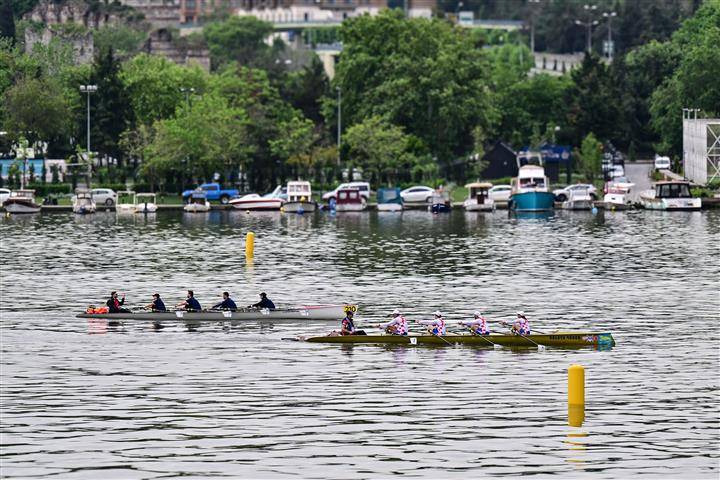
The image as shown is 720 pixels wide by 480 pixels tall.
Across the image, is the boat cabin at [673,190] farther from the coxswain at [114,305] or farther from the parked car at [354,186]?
the coxswain at [114,305]

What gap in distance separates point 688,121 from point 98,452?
142m

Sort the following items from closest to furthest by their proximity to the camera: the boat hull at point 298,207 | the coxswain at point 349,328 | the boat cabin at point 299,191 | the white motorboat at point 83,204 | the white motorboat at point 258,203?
1. the coxswain at point 349,328
2. the white motorboat at point 83,204
3. the boat hull at point 298,207
4. the boat cabin at point 299,191
5. the white motorboat at point 258,203

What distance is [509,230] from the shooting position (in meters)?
153

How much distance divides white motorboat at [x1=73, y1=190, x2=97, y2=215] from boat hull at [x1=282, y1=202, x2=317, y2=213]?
19658 mm

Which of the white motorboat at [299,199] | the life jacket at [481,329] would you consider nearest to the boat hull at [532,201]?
the white motorboat at [299,199]

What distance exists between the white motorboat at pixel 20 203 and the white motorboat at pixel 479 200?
44.3m

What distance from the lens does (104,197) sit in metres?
187

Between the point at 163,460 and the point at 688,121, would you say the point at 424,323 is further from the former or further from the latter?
the point at 688,121

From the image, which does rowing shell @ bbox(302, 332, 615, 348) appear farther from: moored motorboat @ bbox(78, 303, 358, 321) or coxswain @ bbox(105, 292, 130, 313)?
coxswain @ bbox(105, 292, 130, 313)

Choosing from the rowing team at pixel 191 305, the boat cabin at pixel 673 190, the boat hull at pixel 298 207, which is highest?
the boat cabin at pixel 673 190

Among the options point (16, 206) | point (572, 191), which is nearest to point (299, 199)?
point (572, 191)

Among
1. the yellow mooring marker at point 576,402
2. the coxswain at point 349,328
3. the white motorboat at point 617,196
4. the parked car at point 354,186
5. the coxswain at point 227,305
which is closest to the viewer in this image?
the yellow mooring marker at point 576,402

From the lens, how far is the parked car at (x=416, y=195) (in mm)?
186500

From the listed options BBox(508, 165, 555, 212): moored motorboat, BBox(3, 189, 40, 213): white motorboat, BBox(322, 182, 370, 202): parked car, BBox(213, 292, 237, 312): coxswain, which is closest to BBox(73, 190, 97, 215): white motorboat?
BBox(3, 189, 40, 213): white motorboat
